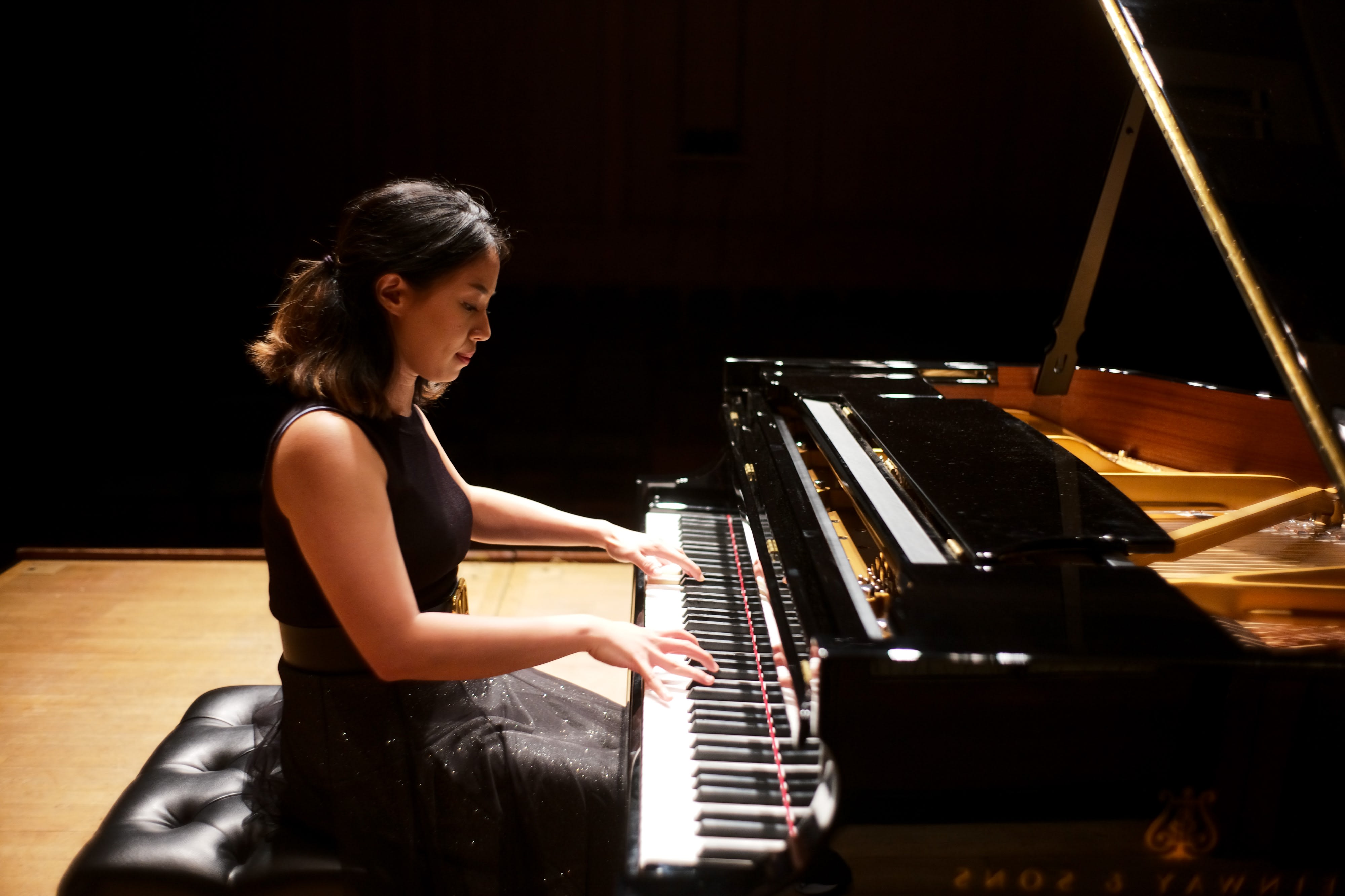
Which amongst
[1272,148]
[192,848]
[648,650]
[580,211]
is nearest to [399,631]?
[648,650]

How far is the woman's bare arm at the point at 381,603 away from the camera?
1258mm

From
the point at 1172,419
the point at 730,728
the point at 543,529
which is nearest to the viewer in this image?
the point at 730,728

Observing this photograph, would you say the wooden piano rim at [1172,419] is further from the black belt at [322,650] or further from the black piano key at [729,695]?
the black belt at [322,650]

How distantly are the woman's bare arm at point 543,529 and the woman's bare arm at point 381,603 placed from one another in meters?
0.44

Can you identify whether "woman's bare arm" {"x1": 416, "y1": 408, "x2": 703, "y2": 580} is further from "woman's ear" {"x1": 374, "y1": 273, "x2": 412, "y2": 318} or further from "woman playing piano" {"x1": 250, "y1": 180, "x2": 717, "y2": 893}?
"woman's ear" {"x1": 374, "y1": 273, "x2": 412, "y2": 318}

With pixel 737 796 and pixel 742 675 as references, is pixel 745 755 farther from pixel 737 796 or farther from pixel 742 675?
pixel 742 675

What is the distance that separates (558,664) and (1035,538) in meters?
2.11

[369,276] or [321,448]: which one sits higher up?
[369,276]

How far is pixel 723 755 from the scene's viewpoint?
1.20m

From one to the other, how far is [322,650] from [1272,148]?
6.02 ft

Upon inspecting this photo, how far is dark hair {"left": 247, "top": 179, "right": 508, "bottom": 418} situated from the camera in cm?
135

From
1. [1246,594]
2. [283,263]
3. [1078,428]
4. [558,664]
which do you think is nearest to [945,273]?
[1078,428]

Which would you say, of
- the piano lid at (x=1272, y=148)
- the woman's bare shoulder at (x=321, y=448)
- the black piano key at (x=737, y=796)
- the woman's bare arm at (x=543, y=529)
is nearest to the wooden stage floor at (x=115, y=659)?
the woman's bare arm at (x=543, y=529)

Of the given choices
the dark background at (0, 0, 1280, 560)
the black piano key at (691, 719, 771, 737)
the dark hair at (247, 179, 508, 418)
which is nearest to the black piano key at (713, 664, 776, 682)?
the black piano key at (691, 719, 771, 737)
